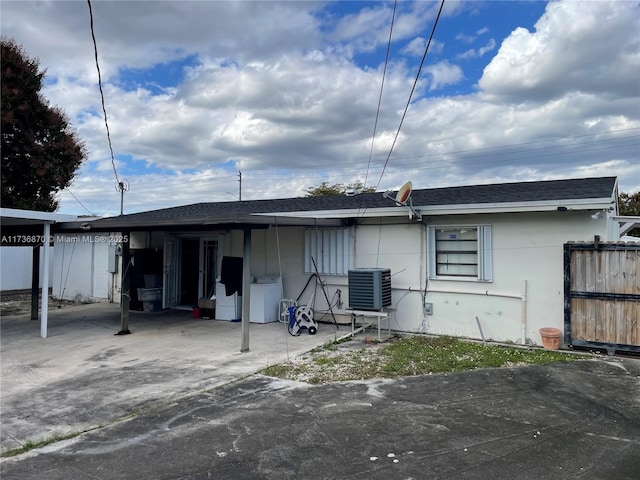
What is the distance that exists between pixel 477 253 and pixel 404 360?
2.79 meters

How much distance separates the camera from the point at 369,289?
8.11 metres

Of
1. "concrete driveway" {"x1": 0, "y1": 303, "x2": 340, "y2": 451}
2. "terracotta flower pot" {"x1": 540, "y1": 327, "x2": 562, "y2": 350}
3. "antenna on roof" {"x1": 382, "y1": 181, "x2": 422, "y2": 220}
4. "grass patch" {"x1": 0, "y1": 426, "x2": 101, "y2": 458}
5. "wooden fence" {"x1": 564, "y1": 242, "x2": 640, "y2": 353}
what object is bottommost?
"grass patch" {"x1": 0, "y1": 426, "x2": 101, "y2": 458}

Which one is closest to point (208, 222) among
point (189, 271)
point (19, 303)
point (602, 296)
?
point (189, 271)

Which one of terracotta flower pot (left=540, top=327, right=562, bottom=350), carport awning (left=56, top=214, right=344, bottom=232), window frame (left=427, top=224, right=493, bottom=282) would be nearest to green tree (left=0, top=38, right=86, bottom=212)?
carport awning (left=56, top=214, right=344, bottom=232)

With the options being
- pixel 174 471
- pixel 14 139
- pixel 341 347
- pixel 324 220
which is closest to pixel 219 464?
pixel 174 471

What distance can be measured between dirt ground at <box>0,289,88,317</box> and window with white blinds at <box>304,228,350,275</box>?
8.02 m

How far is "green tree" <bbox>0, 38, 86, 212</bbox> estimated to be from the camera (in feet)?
50.6

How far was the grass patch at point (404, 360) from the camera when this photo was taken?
5.88m

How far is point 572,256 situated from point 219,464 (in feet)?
20.5

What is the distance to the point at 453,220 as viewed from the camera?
823cm

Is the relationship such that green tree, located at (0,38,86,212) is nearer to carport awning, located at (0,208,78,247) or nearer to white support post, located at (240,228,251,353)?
carport awning, located at (0,208,78,247)

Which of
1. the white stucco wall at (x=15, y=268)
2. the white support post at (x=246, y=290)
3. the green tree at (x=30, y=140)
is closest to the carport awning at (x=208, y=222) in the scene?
the white support post at (x=246, y=290)

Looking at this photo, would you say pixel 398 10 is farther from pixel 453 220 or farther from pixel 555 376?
pixel 555 376

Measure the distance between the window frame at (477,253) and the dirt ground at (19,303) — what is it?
35.0 feet
